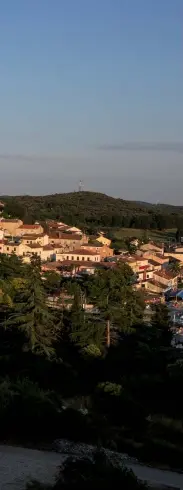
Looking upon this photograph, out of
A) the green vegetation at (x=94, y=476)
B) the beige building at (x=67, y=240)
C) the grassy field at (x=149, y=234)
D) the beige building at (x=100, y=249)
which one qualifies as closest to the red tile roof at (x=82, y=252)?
the beige building at (x=100, y=249)

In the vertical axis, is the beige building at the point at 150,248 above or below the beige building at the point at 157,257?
above

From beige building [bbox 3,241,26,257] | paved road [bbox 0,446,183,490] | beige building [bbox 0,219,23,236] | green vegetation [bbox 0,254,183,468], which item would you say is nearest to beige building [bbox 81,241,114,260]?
beige building [bbox 3,241,26,257]

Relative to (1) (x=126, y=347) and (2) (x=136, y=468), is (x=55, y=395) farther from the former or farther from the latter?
(1) (x=126, y=347)

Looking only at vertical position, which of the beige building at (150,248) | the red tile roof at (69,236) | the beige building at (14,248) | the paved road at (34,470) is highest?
the red tile roof at (69,236)

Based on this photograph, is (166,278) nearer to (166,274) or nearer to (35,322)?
(166,274)

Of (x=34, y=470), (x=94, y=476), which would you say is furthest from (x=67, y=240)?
(x=94, y=476)

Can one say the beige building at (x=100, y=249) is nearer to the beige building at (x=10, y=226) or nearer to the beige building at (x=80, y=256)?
the beige building at (x=80, y=256)

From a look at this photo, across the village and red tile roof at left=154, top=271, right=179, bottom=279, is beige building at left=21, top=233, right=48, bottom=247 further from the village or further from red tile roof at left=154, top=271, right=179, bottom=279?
red tile roof at left=154, top=271, right=179, bottom=279
